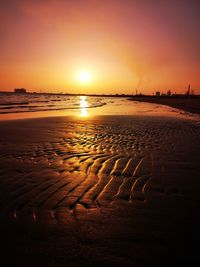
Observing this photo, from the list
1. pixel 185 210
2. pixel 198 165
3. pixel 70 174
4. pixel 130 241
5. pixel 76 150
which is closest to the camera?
pixel 130 241

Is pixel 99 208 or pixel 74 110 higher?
pixel 99 208

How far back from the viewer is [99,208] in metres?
3.72

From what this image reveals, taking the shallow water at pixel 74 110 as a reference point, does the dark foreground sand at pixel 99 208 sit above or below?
above

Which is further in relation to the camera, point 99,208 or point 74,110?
point 74,110

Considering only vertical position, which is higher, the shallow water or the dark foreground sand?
the dark foreground sand

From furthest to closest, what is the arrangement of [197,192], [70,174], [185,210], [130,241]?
[70,174] < [197,192] < [185,210] < [130,241]

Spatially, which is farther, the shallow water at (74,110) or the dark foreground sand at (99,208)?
the shallow water at (74,110)

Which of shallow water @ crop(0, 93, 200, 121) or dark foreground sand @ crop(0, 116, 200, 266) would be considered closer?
dark foreground sand @ crop(0, 116, 200, 266)

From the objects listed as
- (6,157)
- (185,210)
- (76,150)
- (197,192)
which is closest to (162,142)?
(76,150)

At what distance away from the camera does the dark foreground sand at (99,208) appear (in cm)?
267

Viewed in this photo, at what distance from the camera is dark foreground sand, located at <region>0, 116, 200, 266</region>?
267 cm

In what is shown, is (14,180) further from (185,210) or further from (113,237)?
(185,210)

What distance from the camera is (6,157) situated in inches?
262

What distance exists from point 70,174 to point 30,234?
229 cm
